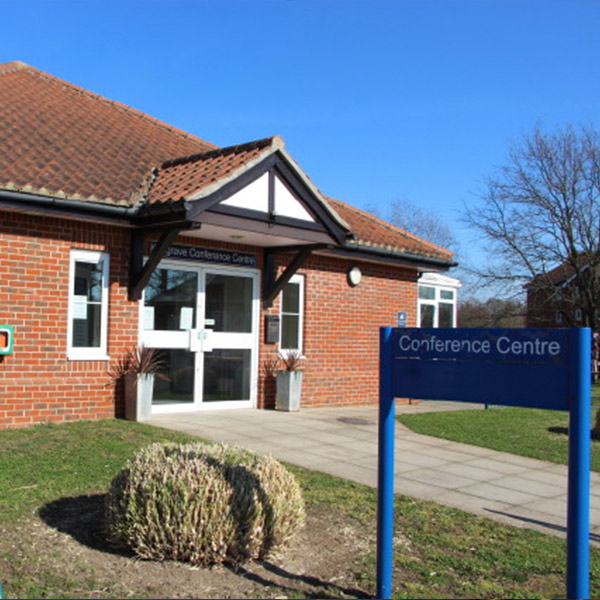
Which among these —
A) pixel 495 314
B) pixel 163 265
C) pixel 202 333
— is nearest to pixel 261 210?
pixel 163 265

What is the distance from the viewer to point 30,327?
9305mm

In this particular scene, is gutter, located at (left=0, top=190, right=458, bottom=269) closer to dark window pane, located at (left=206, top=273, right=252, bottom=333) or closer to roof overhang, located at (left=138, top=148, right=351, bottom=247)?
roof overhang, located at (left=138, top=148, right=351, bottom=247)

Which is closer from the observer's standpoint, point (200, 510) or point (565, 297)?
point (200, 510)

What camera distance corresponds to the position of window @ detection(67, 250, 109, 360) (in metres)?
9.77

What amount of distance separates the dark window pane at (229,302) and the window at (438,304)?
729cm

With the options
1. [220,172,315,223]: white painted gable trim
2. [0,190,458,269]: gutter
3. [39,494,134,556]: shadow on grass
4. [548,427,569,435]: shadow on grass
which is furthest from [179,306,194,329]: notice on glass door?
[548,427,569,435]: shadow on grass

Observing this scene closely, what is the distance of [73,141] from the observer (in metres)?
11.2

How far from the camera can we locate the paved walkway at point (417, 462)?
20.8 ft

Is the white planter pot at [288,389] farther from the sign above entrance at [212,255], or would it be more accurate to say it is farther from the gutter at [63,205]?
the gutter at [63,205]

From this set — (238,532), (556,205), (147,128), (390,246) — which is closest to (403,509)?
(238,532)

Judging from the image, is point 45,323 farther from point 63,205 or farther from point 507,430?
point 507,430

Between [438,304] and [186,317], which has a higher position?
[438,304]

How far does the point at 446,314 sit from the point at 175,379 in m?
11.6

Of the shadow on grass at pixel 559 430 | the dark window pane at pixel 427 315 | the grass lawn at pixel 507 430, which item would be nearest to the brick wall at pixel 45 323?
the grass lawn at pixel 507 430
